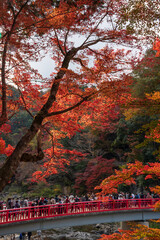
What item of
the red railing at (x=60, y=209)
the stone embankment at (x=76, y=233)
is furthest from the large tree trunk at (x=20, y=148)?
the stone embankment at (x=76, y=233)

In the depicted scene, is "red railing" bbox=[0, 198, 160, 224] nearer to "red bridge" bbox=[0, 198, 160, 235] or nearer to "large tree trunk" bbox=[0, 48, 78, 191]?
"red bridge" bbox=[0, 198, 160, 235]

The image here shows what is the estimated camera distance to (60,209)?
13133 mm

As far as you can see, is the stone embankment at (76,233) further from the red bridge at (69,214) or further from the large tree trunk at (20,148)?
the large tree trunk at (20,148)

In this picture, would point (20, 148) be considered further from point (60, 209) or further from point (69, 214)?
point (69, 214)

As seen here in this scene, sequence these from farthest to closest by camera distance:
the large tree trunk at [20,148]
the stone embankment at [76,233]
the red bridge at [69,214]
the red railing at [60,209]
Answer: the stone embankment at [76,233] → the red bridge at [69,214] → the red railing at [60,209] → the large tree trunk at [20,148]

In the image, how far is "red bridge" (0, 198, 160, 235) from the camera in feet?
38.8

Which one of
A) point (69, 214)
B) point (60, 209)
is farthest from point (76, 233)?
point (60, 209)

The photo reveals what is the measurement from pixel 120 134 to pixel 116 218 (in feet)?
33.9

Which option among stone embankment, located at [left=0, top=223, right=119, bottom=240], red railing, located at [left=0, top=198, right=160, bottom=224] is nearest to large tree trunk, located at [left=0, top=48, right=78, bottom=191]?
red railing, located at [left=0, top=198, right=160, bottom=224]

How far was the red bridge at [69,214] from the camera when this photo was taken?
38.8 ft

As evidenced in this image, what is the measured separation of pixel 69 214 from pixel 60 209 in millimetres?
662

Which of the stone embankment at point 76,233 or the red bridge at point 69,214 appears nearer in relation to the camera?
the red bridge at point 69,214

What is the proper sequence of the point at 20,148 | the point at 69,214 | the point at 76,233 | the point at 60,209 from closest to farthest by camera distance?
the point at 20,148, the point at 60,209, the point at 69,214, the point at 76,233

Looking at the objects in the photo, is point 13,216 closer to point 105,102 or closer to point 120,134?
point 105,102
